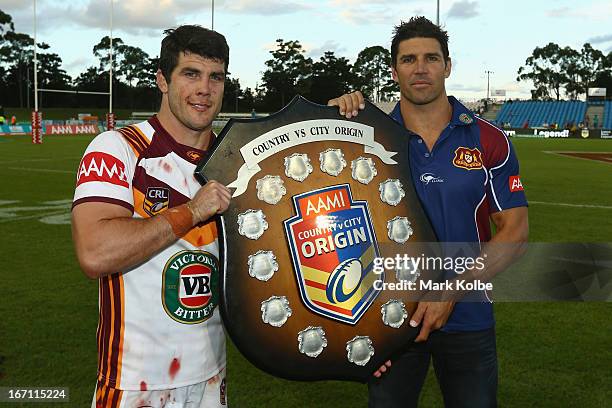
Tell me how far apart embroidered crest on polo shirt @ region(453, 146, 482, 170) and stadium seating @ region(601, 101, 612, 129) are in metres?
67.0

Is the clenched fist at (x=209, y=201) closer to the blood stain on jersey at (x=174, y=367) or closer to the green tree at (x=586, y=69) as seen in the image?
the blood stain on jersey at (x=174, y=367)

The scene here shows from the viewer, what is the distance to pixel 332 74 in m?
75.6

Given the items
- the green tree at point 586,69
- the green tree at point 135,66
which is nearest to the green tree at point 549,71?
the green tree at point 586,69

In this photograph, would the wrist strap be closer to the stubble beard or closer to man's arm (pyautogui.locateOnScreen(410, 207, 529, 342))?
the stubble beard

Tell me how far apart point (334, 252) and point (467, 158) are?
75 cm

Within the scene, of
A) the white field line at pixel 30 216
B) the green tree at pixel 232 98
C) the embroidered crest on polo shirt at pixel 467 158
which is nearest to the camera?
the embroidered crest on polo shirt at pixel 467 158

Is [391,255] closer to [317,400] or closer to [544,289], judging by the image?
[317,400]

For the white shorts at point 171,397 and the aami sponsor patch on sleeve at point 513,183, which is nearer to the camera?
the white shorts at point 171,397

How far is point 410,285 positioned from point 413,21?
3.67ft

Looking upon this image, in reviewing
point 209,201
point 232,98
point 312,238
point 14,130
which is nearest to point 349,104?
point 312,238

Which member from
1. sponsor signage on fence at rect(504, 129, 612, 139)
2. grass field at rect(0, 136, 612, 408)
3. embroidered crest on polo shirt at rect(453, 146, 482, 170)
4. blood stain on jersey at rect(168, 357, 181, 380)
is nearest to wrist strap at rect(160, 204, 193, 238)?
blood stain on jersey at rect(168, 357, 181, 380)

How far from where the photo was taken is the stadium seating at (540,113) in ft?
219

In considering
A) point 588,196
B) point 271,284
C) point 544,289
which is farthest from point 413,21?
point 588,196

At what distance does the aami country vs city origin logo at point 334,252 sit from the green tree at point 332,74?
64976 mm
